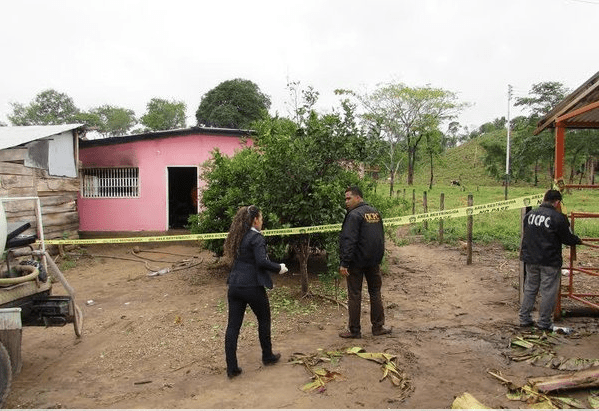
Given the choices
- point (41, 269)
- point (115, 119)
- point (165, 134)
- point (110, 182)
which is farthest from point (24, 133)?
point (115, 119)

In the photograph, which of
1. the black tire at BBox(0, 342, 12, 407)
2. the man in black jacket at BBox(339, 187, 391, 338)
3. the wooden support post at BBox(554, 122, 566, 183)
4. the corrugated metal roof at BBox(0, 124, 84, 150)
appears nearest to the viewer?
the black tire at BBox(0, 342, 12, 407)

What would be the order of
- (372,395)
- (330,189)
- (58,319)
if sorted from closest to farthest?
(372,395) < (58,319) < (330,189)

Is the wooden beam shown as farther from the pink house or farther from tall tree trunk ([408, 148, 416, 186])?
tall tree trunk ([408, 148, 416, 186])

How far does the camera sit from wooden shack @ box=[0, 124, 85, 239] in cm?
961

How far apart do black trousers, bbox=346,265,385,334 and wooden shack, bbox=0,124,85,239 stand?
725 centimetres

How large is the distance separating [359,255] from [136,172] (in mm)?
9714

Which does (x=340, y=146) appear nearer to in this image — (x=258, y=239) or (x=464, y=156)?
(x=258, y=239)

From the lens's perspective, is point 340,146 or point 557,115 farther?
point 340,146

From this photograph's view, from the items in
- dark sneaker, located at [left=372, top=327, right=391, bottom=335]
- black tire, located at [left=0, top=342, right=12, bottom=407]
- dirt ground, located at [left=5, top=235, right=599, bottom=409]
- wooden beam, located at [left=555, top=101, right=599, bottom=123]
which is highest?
wooden beam, located at [left=555, top=101, right=599, bottom=123]

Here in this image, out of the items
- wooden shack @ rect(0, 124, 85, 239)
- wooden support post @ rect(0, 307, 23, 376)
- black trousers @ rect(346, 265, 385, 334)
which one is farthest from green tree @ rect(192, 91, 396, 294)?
wooden shack @ rect(0, 124, 85, 239)

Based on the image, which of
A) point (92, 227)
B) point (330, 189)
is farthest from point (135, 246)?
point (330, 189)

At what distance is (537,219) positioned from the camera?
5.20 meters

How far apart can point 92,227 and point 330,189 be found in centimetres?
916

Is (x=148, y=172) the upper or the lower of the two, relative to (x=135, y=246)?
upper
